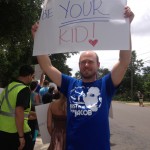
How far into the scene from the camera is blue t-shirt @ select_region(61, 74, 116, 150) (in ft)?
9.81

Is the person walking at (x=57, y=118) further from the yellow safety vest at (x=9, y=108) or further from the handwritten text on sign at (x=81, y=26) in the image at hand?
the handwritten text on sign at (x=81, y=26)

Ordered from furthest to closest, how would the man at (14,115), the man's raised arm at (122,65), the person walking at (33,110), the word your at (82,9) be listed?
the person walking at (33,110)
the man at (14,115)
the word your at (82,9)
the man's raised arm at (122,65)

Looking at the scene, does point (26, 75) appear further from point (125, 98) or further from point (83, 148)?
point (125, 98)

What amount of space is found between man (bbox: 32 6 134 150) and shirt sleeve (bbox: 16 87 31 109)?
51.0 inches

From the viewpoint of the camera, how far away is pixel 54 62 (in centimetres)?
3375

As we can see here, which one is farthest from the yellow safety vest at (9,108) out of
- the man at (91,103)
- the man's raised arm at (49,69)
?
the man at (91,103)

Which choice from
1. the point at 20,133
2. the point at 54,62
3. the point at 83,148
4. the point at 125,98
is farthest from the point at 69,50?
the point at 125,98

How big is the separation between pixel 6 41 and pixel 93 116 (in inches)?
A: 361

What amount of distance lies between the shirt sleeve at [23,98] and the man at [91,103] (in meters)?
1.30

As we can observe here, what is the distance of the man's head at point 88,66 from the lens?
3152 mm

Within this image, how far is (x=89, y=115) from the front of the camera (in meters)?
3.01

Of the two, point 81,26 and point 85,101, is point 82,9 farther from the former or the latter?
point 85,101

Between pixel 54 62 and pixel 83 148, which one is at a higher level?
pixel 54 62

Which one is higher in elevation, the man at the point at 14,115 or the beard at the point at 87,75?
the beard at the point at 87,75
